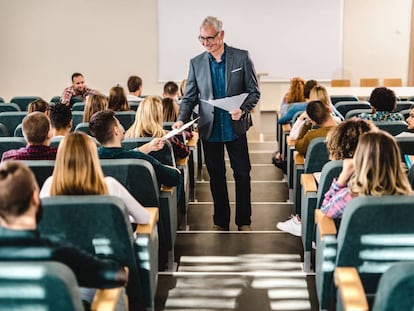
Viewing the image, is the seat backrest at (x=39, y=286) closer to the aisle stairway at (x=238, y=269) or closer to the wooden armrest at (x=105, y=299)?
the wooden armrest at (x=105, y=299)

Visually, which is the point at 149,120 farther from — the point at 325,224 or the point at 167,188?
the point at 325,224

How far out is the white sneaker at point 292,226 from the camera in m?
4.87

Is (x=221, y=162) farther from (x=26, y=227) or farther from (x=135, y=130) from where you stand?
(x=26, y=227)

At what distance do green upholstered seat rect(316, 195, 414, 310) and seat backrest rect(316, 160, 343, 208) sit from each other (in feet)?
2.00

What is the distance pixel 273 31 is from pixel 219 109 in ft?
23.3

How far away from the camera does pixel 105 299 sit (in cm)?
229

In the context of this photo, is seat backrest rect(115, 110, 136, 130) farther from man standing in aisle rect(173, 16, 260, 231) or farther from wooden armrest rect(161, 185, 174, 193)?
wooden armrest rect(161, 185, 174, 193)

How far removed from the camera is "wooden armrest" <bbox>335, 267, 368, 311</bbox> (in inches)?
88.1

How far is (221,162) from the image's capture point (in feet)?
15.9

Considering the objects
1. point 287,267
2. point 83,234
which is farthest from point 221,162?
point 83,234

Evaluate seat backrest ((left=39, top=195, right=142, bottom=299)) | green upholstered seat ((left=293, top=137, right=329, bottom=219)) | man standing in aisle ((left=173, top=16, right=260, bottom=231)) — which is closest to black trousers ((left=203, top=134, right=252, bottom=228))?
man standing in aisle ((left=173, top=16, right=260, bottom=231))

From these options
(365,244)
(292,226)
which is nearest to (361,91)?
(292,226)

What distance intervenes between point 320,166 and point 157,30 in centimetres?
787

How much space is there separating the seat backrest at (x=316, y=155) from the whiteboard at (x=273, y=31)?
7.41 m
